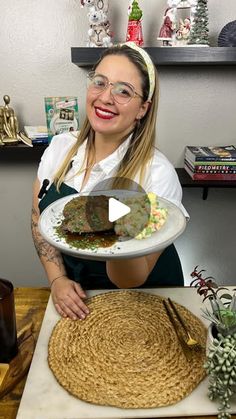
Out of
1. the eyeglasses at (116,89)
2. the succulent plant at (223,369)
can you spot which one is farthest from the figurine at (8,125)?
the succulent plant at (223,369)

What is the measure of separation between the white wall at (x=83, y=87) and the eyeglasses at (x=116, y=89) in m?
1.12

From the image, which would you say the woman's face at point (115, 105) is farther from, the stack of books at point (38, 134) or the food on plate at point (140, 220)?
the stack of books at point (38, 134)

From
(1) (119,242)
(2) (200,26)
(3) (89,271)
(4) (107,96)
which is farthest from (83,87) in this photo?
(1) (119,242)

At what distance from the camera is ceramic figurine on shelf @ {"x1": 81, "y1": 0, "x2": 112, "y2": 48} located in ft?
5.61

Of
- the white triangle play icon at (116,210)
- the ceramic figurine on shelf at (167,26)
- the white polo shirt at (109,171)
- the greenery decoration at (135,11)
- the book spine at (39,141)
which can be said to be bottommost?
the book spine at (39,141)

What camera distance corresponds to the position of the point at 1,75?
1969mm

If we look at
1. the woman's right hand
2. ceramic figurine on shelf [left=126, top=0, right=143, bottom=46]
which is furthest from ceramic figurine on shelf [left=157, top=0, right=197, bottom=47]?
the woman's right hand

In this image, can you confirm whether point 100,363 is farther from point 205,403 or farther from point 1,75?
point 1,75

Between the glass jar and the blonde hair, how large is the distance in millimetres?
390

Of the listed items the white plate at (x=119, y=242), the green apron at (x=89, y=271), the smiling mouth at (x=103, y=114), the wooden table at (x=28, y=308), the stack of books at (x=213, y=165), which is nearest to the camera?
the white plate at (x=119, y=242)

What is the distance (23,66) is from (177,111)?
80 cm

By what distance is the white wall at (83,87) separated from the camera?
1.87 m

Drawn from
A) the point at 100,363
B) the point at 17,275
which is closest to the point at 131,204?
the point at 100,363
